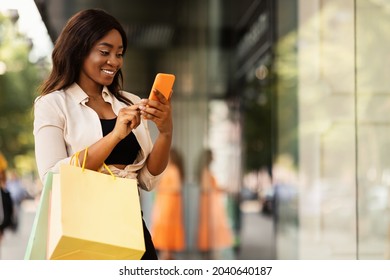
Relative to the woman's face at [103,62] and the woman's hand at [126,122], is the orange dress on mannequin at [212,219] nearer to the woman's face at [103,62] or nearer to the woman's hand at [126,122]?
the woman's face at [103,62]

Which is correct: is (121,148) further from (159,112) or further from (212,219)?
→ (212,219)

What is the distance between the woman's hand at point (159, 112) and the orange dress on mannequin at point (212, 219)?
6374 mm

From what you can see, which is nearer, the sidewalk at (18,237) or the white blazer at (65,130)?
the white blazer at (65,130)

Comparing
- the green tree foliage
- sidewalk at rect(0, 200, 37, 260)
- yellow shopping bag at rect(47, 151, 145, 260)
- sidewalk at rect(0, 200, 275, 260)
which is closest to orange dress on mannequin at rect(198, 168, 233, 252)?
Result: sidewalk at rect(0, 200, 275, 260)

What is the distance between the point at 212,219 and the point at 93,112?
6.53 meters

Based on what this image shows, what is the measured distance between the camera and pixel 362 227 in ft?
17.5

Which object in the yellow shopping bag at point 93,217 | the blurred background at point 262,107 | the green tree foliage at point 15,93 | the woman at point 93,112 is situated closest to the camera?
the yellow shopping bag at point 93,217

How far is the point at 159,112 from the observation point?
194cm

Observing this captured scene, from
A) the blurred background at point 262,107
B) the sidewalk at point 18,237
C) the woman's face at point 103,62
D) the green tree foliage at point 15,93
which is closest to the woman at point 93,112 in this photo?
the woman's face at point 103,62

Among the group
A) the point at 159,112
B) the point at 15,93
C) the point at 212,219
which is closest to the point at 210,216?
the point at 212,219

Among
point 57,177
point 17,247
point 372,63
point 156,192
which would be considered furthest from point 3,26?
point 57,177

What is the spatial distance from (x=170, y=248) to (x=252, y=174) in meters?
1.31

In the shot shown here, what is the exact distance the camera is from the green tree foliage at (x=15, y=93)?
546cm

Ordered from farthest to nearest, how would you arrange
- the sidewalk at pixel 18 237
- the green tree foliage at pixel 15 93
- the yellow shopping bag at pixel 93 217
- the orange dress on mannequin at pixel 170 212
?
1. the orange dress on mannequin at pixel 170 212
2. the sidewalk at pixel 18 237
3. the green tree foliage at pixel 15 93
4. the yellow shopping bag at pixel 93 217
